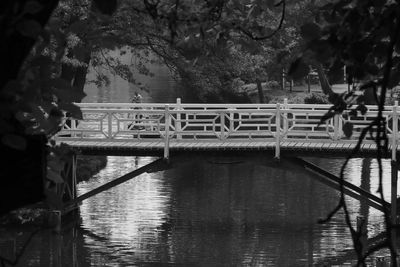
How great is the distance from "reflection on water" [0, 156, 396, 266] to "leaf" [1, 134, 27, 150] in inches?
534

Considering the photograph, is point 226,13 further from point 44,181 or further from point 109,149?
point 109,149

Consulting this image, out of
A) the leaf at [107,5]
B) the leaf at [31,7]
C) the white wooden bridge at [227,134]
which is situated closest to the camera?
the leaf at [31,7]

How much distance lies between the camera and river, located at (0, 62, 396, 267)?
16422 mm

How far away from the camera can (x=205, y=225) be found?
19.1m

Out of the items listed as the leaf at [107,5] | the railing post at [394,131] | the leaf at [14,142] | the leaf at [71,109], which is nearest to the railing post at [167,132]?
the railing post at [394,131]

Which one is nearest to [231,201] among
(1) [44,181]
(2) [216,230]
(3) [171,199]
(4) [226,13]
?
(3) [171,199]

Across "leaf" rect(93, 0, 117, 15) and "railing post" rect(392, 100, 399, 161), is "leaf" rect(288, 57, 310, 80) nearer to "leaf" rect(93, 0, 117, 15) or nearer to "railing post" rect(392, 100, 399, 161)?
"leaf" rect(93, 0, 117, 15)

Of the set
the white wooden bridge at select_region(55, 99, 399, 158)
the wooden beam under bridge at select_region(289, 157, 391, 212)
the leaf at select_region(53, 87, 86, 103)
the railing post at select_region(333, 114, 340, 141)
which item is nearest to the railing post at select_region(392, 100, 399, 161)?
the white wooden bridge at select_region(55, 99, 399, 158)

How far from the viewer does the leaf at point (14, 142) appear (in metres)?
1.76

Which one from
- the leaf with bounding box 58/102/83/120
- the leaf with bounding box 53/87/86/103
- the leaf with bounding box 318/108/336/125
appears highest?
the leaf with bounding box 53/87/86/103

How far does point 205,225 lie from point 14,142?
17.5m

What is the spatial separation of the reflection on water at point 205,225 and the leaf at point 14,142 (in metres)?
13.6

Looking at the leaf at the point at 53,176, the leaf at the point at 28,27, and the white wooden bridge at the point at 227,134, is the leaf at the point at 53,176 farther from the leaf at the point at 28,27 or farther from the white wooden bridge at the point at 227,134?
the white wooden bridge at the point at 227,134

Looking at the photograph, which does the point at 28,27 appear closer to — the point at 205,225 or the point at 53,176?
the point at 53,176
